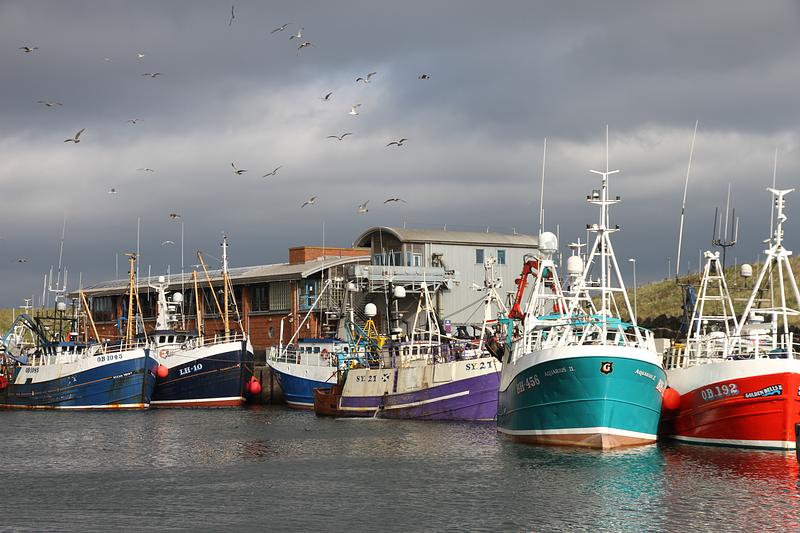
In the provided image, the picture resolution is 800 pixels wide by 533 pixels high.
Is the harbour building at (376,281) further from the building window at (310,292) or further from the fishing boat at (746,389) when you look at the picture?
the fishing boat at (746,389)

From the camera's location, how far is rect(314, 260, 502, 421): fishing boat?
5972 centimetres

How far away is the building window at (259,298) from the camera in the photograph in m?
98.1

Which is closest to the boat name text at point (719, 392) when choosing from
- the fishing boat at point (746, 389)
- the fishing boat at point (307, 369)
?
the fishing boat at point (746, 389)

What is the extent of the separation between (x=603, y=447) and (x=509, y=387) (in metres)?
6.23

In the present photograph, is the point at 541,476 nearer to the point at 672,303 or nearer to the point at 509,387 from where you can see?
the point at 509,387

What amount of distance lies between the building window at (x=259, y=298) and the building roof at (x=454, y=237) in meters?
9.03

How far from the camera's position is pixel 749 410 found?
41219 mm

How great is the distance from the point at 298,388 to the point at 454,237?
21.3m

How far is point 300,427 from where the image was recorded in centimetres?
6144

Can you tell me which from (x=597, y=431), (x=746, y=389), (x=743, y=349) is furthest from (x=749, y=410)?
(x=743, y=349)

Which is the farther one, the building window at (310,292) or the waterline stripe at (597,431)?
the building window at (310,292)

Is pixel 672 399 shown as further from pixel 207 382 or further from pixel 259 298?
pixel 259 298

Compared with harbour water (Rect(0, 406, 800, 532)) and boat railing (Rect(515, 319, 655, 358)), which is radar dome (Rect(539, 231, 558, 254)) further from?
harbour water (Rect(0, 406, 800, 532))

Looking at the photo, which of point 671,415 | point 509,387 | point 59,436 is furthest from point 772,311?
point 59,436
